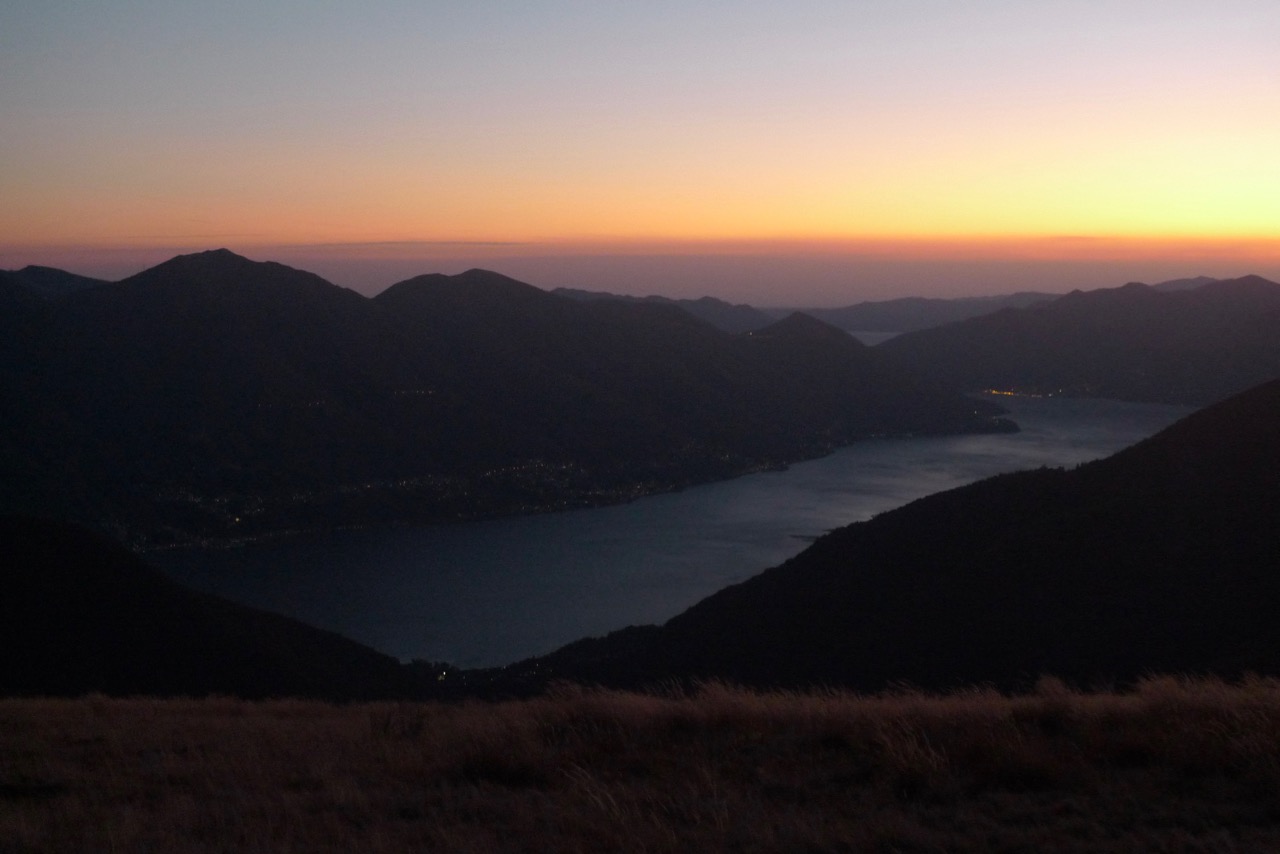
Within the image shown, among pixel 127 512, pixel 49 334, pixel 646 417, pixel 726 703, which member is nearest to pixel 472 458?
pixel 646 417

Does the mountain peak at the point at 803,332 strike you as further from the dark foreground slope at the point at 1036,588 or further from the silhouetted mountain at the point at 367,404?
the dark foreground slope at the point at 1036,588

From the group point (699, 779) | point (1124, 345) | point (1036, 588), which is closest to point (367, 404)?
point (1036, 588)

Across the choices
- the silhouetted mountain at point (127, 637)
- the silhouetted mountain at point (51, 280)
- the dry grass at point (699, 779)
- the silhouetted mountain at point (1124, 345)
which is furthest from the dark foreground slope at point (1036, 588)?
the silhouetted mountain at point (51, 280)

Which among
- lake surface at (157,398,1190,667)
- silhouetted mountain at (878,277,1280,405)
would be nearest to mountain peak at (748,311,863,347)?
silhouetted mountain at (878,277,1280,405)

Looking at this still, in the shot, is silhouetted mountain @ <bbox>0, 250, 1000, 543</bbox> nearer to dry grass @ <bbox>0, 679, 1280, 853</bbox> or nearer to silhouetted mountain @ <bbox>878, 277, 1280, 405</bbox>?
silhouetted mountain @ <bbox>878, 277, 1280, 405</bbox>

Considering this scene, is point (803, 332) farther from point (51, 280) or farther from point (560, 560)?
point (51, 280)

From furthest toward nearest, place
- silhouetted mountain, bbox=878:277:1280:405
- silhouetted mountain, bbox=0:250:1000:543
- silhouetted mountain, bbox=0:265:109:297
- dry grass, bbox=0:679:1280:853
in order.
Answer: silhouetted mountain, bbox=0:265:109:297 → silhouetted mountain, bbox=878:277:1280:405 → silhouetted mountain, bbox=0:250:1000:543 → dry grass, bbox=0:679:1280:853
